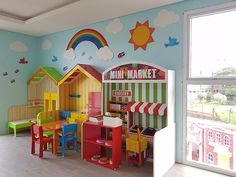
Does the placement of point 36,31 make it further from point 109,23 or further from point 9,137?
point 9,137

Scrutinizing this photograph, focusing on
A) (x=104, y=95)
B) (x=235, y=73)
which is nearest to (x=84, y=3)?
(x=104, y=95)

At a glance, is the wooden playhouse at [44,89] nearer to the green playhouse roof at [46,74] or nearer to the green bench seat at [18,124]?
the green playhouse roof at [46,74]

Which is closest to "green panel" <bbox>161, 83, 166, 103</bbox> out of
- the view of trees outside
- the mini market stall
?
the mini market stall

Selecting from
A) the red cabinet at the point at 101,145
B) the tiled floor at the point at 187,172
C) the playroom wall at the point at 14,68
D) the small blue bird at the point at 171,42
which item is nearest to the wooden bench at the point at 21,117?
the playroom wall at the point at 14,68

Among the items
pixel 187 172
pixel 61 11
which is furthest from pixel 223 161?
pixel 61 11

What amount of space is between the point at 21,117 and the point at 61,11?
9.85ft

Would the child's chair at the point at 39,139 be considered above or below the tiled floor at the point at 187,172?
above

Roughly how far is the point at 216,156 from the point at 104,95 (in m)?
2.03

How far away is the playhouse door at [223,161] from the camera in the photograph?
2.81m

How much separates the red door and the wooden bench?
1840mm

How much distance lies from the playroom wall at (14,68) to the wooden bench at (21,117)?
11 centimetres

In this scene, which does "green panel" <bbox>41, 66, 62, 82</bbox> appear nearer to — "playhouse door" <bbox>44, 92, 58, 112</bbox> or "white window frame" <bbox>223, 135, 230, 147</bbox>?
"playhouse door" <bbox>44, 92, 58, 112</bbox>

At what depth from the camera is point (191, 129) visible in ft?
10.2

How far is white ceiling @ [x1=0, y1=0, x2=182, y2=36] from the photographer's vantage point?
317cm
